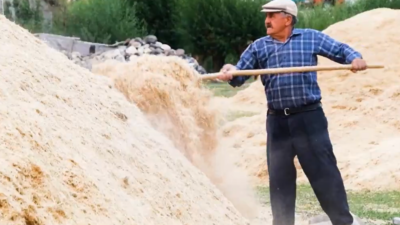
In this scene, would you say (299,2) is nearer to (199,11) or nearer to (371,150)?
(199,11)

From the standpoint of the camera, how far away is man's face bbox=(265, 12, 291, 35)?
23.1ft

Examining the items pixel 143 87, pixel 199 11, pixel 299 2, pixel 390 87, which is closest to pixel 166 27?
pixel 199 11

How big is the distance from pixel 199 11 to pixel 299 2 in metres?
6.61

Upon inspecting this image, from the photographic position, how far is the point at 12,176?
13.2 feet

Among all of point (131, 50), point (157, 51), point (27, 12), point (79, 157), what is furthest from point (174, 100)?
point (27, 12)

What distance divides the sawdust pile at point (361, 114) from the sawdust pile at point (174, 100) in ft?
3.07

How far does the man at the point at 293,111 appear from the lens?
6.91 meters

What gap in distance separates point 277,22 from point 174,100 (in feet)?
3.83

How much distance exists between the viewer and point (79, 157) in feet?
15.7

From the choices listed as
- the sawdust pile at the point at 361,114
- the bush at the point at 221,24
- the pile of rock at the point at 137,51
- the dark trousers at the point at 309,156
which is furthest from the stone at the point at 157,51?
the dark trousers at the point at 309,156

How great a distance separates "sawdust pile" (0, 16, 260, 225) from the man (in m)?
0.81

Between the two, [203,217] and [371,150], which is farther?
[371,150]

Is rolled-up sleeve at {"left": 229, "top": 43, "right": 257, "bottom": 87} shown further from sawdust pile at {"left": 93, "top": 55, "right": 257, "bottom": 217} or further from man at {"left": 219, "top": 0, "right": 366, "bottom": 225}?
sawdust pile at {"left": 93, "top": 55, "right": 257, "bottom": 217}

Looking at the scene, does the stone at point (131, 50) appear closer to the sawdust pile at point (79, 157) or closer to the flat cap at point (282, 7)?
the flat cap at point (282, 7)
